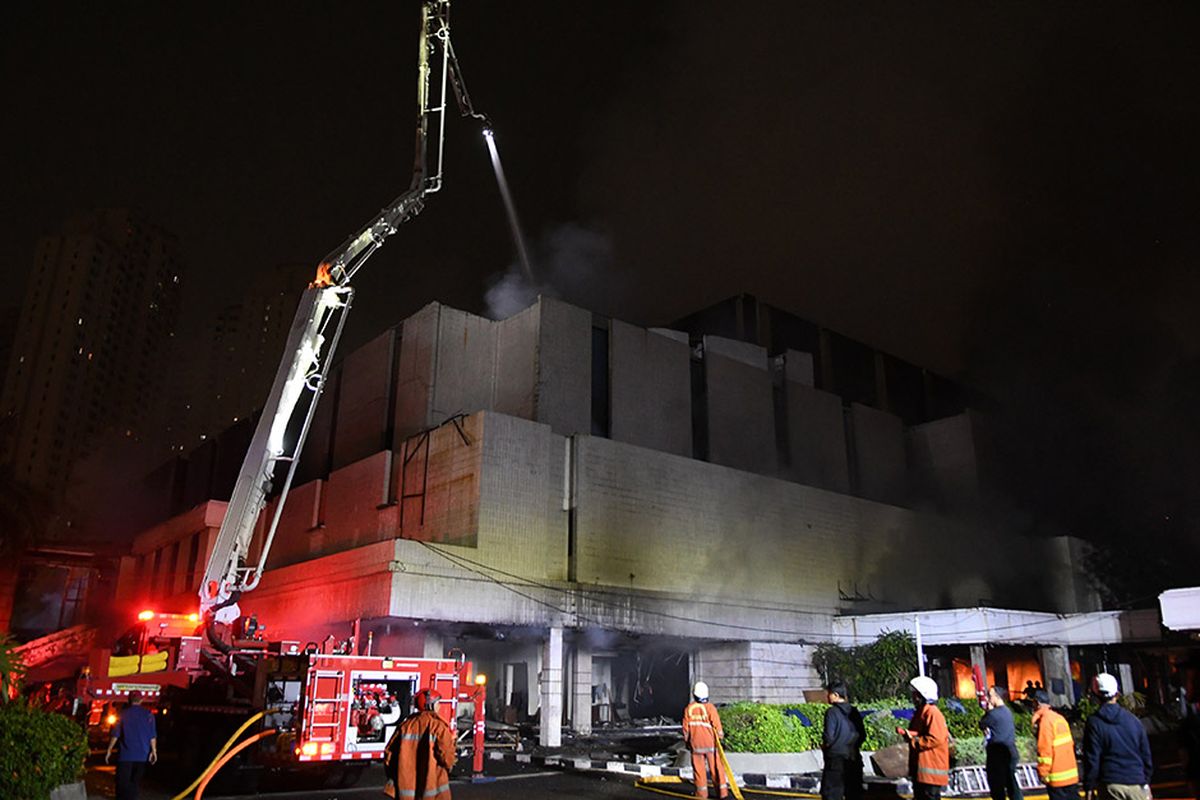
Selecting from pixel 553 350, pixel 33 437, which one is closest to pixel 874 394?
pixel 553 350

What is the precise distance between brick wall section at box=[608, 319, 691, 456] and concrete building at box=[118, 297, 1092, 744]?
11cm

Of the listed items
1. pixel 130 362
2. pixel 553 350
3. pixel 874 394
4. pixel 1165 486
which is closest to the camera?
pixel 553 350

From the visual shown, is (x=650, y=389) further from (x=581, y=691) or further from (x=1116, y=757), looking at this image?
(x=1116, y=757)

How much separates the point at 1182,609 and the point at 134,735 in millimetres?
24553

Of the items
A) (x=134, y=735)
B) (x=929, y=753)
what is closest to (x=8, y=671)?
(x=134, y=735)

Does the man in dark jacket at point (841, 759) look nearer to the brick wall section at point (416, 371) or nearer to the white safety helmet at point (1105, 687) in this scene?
the white safety helmet at point (1105, 687)

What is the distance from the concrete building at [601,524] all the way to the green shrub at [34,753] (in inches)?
586

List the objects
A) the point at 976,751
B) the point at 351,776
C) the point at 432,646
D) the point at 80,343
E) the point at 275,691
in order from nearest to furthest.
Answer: the point at 275,691 < the point at 976,751 < the point at 351,776 < the point at 432,646 < the point at 80,343

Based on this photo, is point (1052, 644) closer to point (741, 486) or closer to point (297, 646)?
point (741, 486)

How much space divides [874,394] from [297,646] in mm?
44837

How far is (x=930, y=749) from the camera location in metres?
8.04

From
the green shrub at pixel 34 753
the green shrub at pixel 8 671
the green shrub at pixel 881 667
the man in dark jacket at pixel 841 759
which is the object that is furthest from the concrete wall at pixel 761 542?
the man in dark jacket at pixel 841 759

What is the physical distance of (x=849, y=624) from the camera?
3703cm

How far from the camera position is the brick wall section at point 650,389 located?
1415 inches
